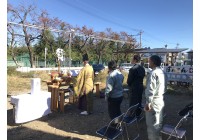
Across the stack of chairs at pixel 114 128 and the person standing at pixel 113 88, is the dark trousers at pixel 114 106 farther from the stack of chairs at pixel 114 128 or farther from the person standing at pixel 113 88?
the stack of chairs at pixel 114 128

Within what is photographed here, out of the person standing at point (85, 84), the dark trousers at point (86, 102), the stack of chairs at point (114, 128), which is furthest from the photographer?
the dark trousers at point (86, 102)

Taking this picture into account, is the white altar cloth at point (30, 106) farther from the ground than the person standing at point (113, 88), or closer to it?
closer to it

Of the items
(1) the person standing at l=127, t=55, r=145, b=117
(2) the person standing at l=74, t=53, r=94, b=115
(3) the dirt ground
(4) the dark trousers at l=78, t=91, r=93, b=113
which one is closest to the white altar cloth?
(3) the dirt ground

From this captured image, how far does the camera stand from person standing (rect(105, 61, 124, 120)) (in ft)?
14.0

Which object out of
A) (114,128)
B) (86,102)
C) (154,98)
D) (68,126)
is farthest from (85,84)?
(154,98)

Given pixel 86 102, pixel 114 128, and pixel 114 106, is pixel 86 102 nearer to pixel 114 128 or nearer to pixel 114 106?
pixel 114 106

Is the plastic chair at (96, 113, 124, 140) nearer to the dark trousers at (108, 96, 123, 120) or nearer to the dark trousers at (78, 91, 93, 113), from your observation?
the dark trousers at (108, 96, 123, 120)

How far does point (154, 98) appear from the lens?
3400mm

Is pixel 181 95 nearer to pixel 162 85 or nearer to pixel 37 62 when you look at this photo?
pixel 162 85

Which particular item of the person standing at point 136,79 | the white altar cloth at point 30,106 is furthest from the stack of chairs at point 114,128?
the white altar cloth at point 30,106

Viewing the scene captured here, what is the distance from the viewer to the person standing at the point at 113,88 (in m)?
4.27

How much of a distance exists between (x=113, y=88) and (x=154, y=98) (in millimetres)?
1130

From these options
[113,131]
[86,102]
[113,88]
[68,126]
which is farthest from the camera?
[86,102]

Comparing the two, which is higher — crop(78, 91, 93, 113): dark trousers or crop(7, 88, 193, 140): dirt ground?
crop(78, 91, 93, 113): dark trousers
